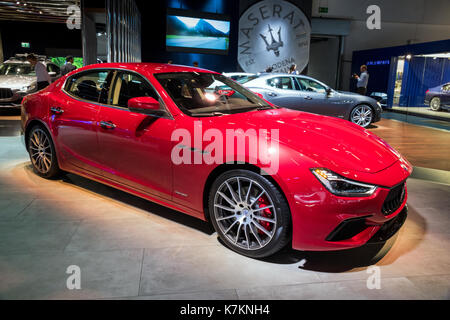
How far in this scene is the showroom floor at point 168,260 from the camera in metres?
2.34

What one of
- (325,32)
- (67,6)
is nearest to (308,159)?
(67,6)

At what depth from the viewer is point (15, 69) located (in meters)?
10.9

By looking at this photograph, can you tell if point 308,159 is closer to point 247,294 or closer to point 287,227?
point 287,227

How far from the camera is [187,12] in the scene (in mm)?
14844

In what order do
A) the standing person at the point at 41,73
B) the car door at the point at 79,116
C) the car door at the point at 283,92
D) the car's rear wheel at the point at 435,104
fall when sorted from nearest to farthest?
1. the car door at the point at 79,116
2. the standing person at the point at 41,73
3. the car door at the point at 283,92
4. the car's rear wheel at the point at 435,104

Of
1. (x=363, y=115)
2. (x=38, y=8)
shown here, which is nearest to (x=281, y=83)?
(x=363, y=115)

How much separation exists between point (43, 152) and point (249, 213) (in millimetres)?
2855

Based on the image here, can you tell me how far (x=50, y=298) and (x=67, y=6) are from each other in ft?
49.6

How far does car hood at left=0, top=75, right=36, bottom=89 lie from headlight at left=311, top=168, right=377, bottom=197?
9950mm

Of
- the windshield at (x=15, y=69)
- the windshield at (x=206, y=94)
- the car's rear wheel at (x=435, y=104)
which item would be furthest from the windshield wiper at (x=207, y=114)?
the car's rear wheel at (x=435, y=104)

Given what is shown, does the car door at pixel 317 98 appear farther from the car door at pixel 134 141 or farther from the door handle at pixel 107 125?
the door handle at pixel 107 125

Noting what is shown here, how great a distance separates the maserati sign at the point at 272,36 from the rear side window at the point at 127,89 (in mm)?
13300

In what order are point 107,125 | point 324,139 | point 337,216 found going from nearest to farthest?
point 337,216 → point 324,139 → point 107,125

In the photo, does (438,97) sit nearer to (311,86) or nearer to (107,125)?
(311,86)
